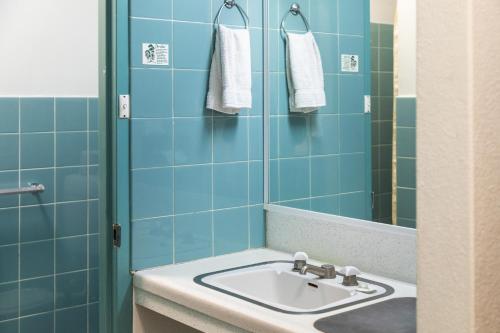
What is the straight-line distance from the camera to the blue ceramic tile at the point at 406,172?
68.6 inches

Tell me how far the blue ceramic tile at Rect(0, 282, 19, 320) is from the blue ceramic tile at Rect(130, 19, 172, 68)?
1.43 metres

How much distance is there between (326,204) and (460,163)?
1.13m

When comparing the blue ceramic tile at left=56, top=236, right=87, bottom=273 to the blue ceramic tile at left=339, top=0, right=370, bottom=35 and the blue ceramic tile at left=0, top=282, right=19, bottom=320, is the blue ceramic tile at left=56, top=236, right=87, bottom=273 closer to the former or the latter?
the blue ceramic tile at left=0, top=282, right=19, bottom=320

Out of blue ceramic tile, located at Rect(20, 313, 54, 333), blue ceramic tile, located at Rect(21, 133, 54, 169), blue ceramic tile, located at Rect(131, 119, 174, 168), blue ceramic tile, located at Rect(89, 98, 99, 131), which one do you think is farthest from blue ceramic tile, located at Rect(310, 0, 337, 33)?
blue ceramic tile, located at Rect(20, 313, 54, 333)

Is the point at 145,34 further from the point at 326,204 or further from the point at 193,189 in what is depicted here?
the point at 326,204

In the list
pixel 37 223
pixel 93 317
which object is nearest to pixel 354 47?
pixel 37 223

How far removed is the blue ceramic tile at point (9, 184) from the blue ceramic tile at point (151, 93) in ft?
3.60

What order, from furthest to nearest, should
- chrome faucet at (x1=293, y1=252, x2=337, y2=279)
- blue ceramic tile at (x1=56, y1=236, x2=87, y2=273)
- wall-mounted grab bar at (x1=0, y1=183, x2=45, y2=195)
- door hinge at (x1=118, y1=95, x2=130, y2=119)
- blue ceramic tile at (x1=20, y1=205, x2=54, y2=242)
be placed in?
blue ceramic tile at (x1=56, y1=236, x2=87, y2=273) < blue ceramic tile at (x1=20, y1=205, x2=54, y2=242) < wall-mounted grab bar at (x1=0, y1=183, x2=45, y2=195) < door hinge at (x1=118, y1=95, x2=130, y2=119) < chrome faucet at (x1=293, y1=252, x2=337, y2=279)

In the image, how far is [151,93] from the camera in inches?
78.7

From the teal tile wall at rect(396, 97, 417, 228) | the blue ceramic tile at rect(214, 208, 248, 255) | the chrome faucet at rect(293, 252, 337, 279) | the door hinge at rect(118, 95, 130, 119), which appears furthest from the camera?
the blue ceramic tile at rect(214, 208, 248, 255)

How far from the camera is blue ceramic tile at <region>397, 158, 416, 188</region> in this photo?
1742 millimetres

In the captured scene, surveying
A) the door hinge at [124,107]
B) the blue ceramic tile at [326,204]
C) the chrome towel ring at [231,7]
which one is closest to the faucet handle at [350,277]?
the blue ceramic tile at [326,204]

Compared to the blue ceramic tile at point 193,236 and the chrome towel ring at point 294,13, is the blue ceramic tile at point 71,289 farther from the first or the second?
the chrome towel ring at point 294,13

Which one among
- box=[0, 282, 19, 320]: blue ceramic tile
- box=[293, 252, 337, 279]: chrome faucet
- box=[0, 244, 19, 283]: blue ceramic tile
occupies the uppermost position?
box=[293, 252, 337, 279]: chrome faucet
